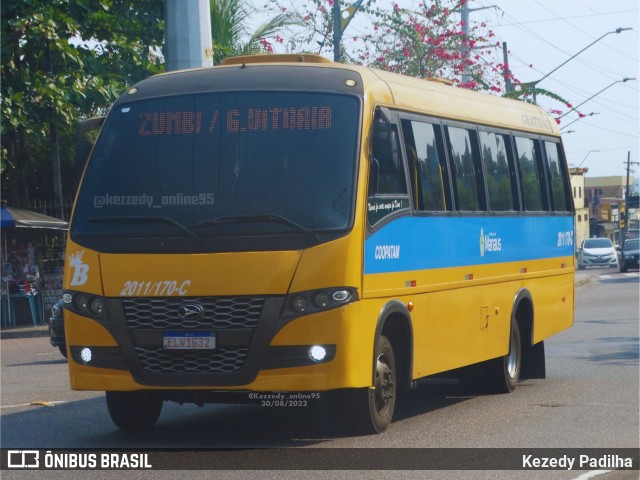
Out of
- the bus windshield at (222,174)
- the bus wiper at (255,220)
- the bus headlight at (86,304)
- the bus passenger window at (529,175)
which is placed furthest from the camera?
the bus passenger window at (529,175)

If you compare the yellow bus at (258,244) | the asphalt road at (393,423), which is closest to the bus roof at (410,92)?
the yellow bus at (258,244)

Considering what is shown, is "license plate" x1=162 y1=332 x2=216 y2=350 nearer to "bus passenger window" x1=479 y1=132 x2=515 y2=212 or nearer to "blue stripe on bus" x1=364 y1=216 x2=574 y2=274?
"blue stripe on bus" x1=364 y1=216 x2=574 y2=274

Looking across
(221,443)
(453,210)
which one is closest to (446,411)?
(453,210)

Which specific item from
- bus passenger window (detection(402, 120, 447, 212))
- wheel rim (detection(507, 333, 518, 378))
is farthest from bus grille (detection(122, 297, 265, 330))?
wheel rim (detection(507, 333, 518, 378))

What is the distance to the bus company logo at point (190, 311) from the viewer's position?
31.1ft

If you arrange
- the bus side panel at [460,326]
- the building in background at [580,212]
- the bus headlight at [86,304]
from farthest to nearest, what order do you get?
the building in background at [580,212], the bus side panel at [460,326], the bus headlight at [86,304]

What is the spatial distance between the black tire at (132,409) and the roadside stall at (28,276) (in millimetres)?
18110

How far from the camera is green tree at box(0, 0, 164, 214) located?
26.6 meters

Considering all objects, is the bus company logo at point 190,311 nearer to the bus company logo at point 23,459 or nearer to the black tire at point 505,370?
the bus company logo at point 23,459

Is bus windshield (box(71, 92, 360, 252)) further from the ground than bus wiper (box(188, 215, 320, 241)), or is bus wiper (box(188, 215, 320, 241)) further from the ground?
bus windshield (box(71, 92, 360, 252))

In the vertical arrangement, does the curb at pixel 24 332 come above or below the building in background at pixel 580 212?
below

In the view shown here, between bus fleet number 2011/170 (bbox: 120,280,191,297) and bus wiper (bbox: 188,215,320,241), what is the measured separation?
1.45 ft

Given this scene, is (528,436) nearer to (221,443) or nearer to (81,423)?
(221,443)

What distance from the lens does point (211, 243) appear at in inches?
378
